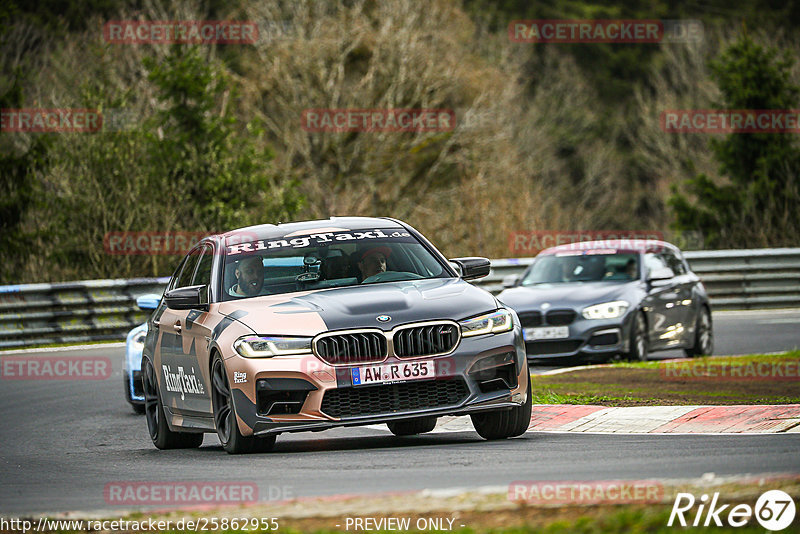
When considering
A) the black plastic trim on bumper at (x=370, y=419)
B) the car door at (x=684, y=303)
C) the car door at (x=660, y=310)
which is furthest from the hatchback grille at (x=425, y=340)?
the car door at (x=684, y=303)

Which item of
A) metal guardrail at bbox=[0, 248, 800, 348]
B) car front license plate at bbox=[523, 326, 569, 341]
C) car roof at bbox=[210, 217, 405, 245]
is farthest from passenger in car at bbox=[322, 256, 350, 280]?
metal guardrail at bbox=[0, 248, 800, 348]

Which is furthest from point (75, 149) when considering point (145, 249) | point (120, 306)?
point (120, 306)

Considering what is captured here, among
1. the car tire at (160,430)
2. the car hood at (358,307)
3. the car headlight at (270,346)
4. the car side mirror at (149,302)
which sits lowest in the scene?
the car tire at (160,430)

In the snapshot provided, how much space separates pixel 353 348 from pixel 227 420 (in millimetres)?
1179

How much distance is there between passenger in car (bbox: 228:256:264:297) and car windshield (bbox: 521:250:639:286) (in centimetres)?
839

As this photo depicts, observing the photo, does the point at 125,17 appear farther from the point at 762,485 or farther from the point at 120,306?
the point at 762,485

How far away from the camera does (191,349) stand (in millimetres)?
10727

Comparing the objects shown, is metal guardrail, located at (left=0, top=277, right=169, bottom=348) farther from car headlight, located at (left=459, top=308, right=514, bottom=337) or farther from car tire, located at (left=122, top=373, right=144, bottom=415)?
car headlight, located at (left=459, top=308, right=514, bottom=337)

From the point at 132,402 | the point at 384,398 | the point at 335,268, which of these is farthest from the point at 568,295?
the point at 384,398

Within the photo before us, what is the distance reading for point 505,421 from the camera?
1013 centimetres

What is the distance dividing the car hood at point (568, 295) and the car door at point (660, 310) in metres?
0.31

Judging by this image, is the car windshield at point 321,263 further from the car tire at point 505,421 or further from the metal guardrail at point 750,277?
the metal guardrail at point 750,277

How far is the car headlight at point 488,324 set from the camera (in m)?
9.64

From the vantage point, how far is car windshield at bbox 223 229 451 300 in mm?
10562
